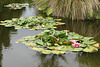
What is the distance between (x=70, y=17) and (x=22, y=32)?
88.4 inches

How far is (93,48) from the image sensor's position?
4398 mm

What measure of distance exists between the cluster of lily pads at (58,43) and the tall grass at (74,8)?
2.13 metres

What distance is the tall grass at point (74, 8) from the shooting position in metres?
6.90

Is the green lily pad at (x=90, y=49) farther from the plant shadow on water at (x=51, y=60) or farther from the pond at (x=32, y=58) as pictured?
the plant shadow on water at (x=51, y=60)

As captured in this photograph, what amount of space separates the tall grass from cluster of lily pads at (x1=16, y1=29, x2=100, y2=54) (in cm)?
213

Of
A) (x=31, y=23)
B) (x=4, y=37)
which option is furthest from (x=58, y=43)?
(x=31, y=23)

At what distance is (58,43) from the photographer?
469cm

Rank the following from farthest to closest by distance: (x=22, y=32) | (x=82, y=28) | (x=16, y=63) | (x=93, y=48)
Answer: (x=82, y=28), (x=22, y=32), (x=93, y=48), (x=16, y=63)

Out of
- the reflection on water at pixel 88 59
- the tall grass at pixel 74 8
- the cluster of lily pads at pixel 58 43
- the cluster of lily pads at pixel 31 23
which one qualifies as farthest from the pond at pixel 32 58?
the tall grass at pixel 74 8

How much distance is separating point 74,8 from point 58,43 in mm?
2564

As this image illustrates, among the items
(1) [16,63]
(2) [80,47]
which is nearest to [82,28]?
(2) [80,47]

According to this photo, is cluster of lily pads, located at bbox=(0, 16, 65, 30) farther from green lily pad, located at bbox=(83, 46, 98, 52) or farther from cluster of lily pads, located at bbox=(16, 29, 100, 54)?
green lily pad, located at bbox=(83, 46, 98, 52)

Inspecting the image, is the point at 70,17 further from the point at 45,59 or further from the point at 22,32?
the point at 45,59

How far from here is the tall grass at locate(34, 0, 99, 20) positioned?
6.90 meters
